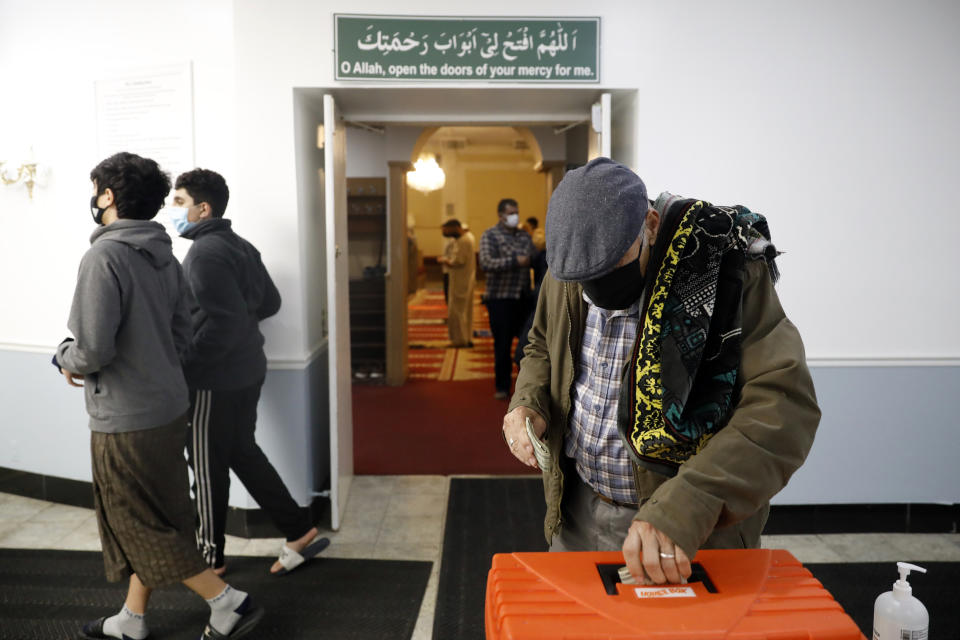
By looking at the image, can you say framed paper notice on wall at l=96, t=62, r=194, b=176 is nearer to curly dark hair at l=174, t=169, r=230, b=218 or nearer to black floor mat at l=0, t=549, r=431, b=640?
curly dark hair at l=174, t=169, r=230, b=218

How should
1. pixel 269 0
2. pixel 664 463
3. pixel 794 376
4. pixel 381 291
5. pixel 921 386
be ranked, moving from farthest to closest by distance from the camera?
1. pixel 381 291
2. pixel 921 386
3. pixel 269 0
4. pixel 664 463
5. pixel 794 376

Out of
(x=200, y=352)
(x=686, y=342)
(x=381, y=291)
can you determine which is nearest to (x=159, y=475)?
(x=200, y=352)

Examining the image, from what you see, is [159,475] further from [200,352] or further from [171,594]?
[171,594]

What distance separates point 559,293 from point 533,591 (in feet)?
2.56

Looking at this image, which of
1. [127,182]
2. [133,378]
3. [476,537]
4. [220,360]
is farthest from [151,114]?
[476,537]

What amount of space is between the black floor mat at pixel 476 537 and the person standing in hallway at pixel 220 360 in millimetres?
736

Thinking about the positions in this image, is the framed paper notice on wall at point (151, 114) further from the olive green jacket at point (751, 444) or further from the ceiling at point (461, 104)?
the olive green jacket at point (751, 444)

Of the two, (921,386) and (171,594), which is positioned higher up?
(921,386)

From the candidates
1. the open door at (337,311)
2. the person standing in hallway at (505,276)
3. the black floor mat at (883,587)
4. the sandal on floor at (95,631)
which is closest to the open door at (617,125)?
the open door at (337,311)

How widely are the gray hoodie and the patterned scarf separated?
1665 mm

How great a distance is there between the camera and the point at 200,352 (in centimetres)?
276

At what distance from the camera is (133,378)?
2223mm

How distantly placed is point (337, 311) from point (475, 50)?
4.50 feet

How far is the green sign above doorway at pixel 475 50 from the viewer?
3.10m
